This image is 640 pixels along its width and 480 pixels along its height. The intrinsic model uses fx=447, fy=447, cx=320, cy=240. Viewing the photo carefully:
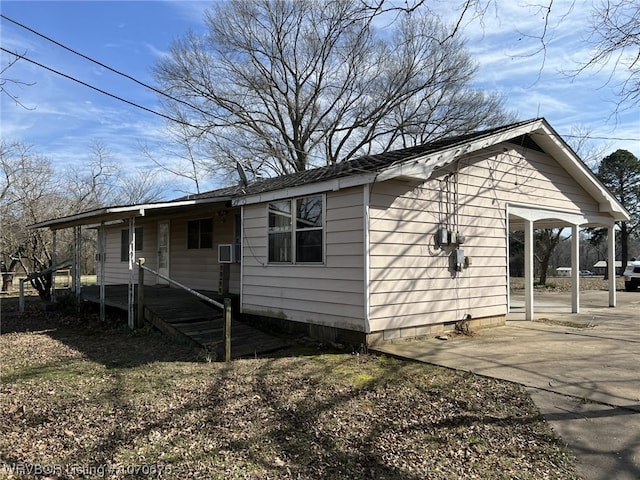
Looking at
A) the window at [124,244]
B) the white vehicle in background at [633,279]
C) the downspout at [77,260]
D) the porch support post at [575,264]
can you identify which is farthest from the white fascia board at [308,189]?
the white vehicle in background at [633,279]

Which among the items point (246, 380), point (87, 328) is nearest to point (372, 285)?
point (246, 380)

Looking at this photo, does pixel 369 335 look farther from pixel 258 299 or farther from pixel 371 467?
pixel 371 467

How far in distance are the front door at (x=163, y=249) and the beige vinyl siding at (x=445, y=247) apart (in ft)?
29.1

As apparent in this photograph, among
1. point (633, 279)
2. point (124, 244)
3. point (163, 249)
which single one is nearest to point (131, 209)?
point (163, 249)

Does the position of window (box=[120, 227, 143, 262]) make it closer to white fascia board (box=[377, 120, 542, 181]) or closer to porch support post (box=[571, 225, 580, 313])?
white fascia board (box=[377, 120, 542, 181])

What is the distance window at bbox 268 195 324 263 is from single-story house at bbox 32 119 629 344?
0.06ft

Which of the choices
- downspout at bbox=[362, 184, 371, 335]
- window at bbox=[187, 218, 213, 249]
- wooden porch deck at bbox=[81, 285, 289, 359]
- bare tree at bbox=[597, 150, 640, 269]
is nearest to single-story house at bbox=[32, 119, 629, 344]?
downspout at bbox=[362, 184, 371, 335]

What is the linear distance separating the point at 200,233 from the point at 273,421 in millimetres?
8999

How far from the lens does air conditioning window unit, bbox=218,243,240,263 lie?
9930mm

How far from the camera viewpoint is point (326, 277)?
752 centimetres

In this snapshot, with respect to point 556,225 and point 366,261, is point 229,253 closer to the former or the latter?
point 366,261

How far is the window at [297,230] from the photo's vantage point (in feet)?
25.4

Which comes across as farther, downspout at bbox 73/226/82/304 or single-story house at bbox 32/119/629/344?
downspout at bbox 73/226/82/304

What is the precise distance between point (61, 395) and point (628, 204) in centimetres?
3716
